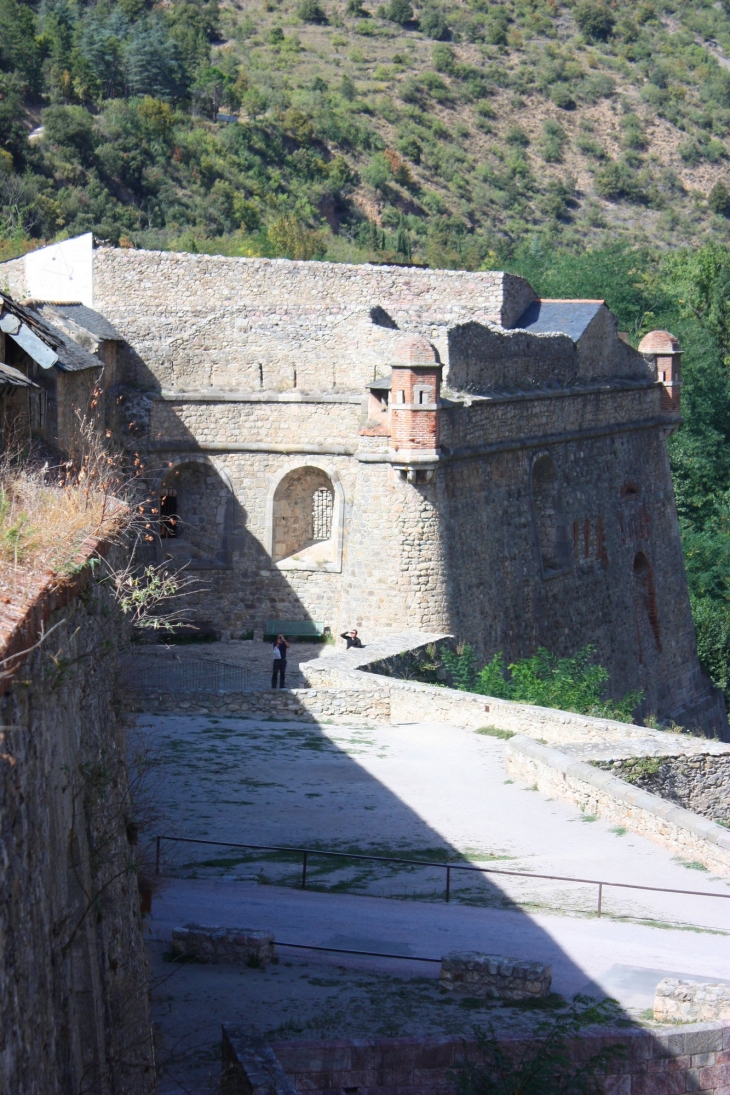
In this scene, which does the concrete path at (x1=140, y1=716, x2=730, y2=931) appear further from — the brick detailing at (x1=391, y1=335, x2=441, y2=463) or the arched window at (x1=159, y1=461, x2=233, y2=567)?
the arched window at (x1=159, y1=461, x2=233, y2=567)

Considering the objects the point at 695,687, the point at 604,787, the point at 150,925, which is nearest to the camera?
the point at 150,925

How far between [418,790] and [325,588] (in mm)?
6970

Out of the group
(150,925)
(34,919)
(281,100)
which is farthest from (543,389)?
(281,100)

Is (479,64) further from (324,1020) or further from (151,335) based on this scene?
(324,1020)

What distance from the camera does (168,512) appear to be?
25.9 m

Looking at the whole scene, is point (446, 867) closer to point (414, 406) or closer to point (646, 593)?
point (414, 406)

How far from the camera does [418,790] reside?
1830 cm

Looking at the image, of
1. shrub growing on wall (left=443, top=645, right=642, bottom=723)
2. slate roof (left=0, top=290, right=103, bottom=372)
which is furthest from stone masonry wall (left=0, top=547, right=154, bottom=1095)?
shrub growing on wall (left=443, top=645, right=642, bottom=723)

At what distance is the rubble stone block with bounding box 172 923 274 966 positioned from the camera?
41.0ft

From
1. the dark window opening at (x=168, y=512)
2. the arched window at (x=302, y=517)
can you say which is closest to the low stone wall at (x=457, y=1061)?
the arched window at (x=302, y=517)

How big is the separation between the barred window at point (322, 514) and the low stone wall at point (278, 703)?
4.49m

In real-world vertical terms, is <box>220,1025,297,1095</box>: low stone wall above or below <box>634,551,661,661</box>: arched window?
below

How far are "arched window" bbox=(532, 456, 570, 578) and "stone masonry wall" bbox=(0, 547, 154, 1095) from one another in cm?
1754

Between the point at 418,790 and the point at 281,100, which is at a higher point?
the point at 281,100
